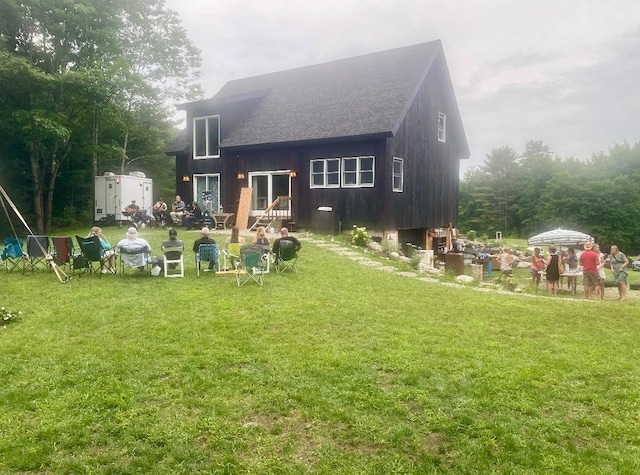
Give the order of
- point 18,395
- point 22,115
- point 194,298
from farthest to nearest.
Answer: point 22,115, point 194,298, point 18,395

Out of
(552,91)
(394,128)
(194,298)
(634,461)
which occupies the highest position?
(552,91)

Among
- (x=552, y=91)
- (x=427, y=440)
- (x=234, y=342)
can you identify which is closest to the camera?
(x=427, y=440)

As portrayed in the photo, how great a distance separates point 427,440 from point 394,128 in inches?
557

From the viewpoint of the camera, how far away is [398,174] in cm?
1883

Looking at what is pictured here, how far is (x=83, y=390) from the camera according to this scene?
5016mm

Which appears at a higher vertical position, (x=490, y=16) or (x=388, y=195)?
(x=490, y=16)

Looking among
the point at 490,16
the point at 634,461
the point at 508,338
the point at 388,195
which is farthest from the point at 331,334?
the point at 490,16

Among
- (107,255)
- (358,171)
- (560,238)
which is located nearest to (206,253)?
(107,255)

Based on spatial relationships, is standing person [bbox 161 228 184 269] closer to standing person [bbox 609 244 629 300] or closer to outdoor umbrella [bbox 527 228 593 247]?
standing person [bbox 609 244 629 300]

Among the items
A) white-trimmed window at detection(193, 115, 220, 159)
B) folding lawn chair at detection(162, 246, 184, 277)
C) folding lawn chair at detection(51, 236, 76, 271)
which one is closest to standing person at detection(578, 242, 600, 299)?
folding lawn chair at detection(162, 246, 184, 277)

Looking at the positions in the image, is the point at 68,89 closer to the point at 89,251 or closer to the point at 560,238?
the point at 89,251

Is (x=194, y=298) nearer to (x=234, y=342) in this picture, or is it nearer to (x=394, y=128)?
(x=234, y=342)

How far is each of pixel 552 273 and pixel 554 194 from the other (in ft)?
127

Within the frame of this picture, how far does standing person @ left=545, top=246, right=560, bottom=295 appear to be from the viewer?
13.0 metres
